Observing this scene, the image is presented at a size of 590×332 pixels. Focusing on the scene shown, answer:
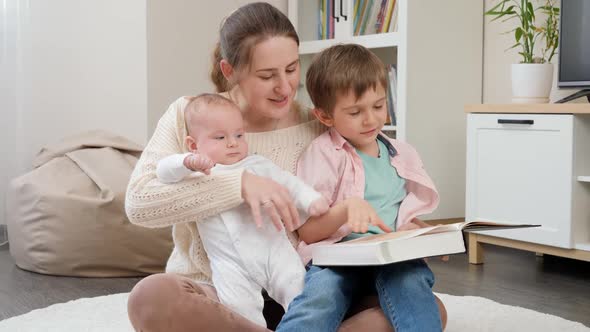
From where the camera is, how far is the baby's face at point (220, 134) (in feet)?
4.82

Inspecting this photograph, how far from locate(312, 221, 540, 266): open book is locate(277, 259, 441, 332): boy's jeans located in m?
0.05

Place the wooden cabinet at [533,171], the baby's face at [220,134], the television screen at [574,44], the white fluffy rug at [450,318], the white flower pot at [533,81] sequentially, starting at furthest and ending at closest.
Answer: the white flower pot at [533,81], the television screen at [574,44], the wooden cabinet at [533,171], the white fluffy rug at [450,318], the baby's face at [220,134]

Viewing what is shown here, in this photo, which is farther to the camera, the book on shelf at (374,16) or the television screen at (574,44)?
the book on shelf at (374,16)

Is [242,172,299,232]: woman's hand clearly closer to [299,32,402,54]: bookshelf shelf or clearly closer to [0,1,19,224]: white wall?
[299,32,402,54]: bookshelf shelf

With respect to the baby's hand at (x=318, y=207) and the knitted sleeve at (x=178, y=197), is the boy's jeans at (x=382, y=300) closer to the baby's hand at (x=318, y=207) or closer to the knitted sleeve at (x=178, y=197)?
the baby's hand at (x=318, y=207)

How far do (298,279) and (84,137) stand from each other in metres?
2.07

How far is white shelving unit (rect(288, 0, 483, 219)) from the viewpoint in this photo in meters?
3.30

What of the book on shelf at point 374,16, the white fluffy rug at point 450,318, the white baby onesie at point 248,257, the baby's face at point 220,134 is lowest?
the white fluffy rug at point 450,318

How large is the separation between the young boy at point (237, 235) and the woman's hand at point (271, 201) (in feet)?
0.16

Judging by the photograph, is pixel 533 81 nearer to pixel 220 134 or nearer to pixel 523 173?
pixel 523 173

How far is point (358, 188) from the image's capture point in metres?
1.53

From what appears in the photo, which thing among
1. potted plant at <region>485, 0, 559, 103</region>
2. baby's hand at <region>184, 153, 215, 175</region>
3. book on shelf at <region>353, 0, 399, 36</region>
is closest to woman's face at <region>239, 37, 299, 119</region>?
baby's hand at <region>184, 153, 215, 175</region>

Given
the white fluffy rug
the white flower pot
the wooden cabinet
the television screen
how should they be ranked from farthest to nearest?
1. the white flower pot
2. the television screen
3. the wooden cabinet
4. the white fluffy rug

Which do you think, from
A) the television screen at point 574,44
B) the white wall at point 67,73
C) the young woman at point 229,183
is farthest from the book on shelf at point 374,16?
the young woman at point 229,183
